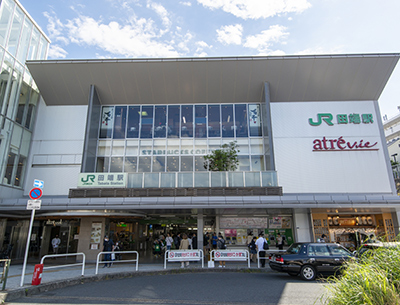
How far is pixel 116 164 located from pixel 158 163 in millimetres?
2906

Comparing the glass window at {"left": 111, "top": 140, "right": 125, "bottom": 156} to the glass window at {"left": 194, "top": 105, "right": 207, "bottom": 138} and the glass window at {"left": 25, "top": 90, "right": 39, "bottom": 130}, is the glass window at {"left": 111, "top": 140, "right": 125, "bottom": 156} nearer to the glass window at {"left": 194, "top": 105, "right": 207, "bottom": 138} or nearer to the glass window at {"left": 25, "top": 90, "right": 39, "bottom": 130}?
the glass window at {"left": 194, "top": 105, "right": 207, "bottom": 138}

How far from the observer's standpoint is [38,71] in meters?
18.8

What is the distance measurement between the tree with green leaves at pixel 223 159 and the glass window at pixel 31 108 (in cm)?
1234

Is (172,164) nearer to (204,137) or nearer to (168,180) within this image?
(168,180)

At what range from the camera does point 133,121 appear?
20.0m

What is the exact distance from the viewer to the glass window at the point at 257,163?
742 inches

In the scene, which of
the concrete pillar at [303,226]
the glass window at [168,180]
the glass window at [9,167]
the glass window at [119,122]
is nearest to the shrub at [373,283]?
the glass window at [168,180]

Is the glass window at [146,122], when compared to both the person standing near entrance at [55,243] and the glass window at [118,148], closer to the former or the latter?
the glass window at [118,148]

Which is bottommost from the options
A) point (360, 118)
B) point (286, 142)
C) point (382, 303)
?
point (382, 303)

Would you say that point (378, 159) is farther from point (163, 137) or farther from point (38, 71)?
point (38, 71)

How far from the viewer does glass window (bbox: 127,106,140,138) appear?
19.7 metres

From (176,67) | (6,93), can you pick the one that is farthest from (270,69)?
(6,93)

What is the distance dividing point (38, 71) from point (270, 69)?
50.8 ft

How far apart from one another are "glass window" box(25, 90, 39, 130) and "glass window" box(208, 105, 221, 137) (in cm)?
1232
